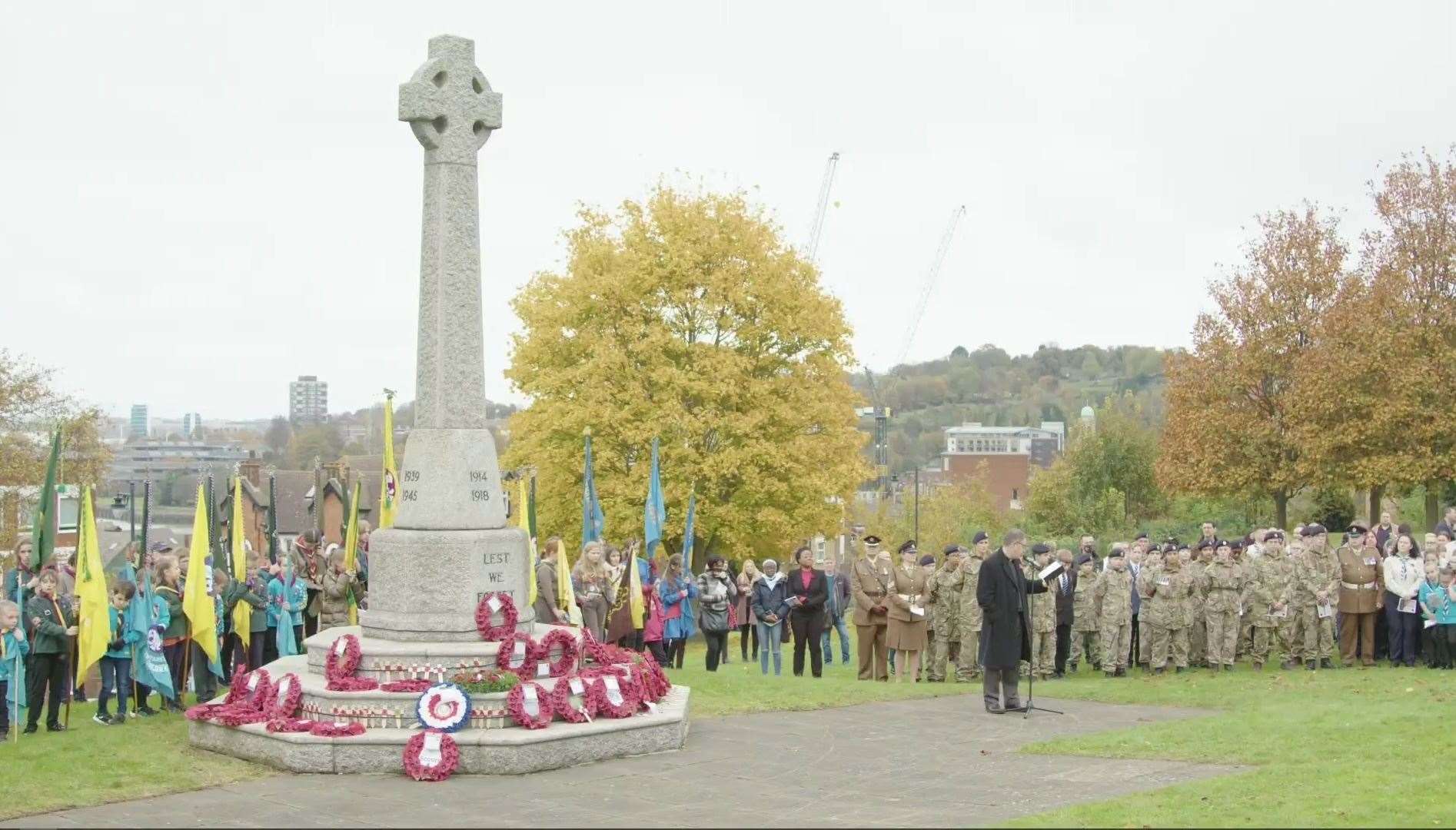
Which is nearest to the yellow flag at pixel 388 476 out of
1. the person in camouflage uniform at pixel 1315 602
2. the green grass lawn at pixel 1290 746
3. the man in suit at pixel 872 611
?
the man in suit at pixel 872 611

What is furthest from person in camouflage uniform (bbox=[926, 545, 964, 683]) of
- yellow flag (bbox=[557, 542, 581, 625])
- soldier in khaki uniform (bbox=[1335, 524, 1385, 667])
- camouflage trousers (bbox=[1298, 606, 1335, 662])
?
soldier in khaki uniform (bbox=[1335, 524, 1385, 667])

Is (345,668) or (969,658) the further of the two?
(969,658)

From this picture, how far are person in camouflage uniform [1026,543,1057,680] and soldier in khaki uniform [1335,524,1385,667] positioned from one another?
14.8 ft

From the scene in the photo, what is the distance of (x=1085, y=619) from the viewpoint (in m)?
20.3

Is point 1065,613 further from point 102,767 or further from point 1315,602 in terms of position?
point 102,767

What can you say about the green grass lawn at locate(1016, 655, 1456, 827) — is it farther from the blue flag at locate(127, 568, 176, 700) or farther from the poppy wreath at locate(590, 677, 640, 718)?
the blue flag at locate(127, 568, 176, 700)

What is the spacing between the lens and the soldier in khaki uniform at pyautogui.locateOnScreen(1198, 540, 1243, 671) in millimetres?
20078

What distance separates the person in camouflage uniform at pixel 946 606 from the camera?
1920 centimetres

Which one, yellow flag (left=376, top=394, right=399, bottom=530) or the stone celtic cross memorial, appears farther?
yellow flag (left=376, top=394, right=399, bottom=530)

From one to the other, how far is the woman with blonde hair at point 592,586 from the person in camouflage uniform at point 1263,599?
9.57 m

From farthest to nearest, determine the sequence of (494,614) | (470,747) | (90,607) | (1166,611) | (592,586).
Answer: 1. (1166,611)
2. (592,586)
3. (90,607)
4. (494,614)
5. (470,747)

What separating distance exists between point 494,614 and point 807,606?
25.1ft

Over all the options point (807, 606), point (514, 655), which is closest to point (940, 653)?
point (807, 606)

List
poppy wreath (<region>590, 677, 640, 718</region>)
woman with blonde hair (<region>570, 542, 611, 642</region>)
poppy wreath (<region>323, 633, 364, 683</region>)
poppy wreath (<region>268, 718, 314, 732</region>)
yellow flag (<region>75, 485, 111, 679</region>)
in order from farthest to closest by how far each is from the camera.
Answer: woman with blonde hair (<region>570, 542, 611, 642</region>) → yellow flag (<region>75, 485, 111, 679</region>) → poppy wreath (<region>590, 677, 640, 718</region>) → poppy wreath (<region>323, 633, 364, 683</region>) → poppy wreath (<region>268, 718, 314, 732</region>)
